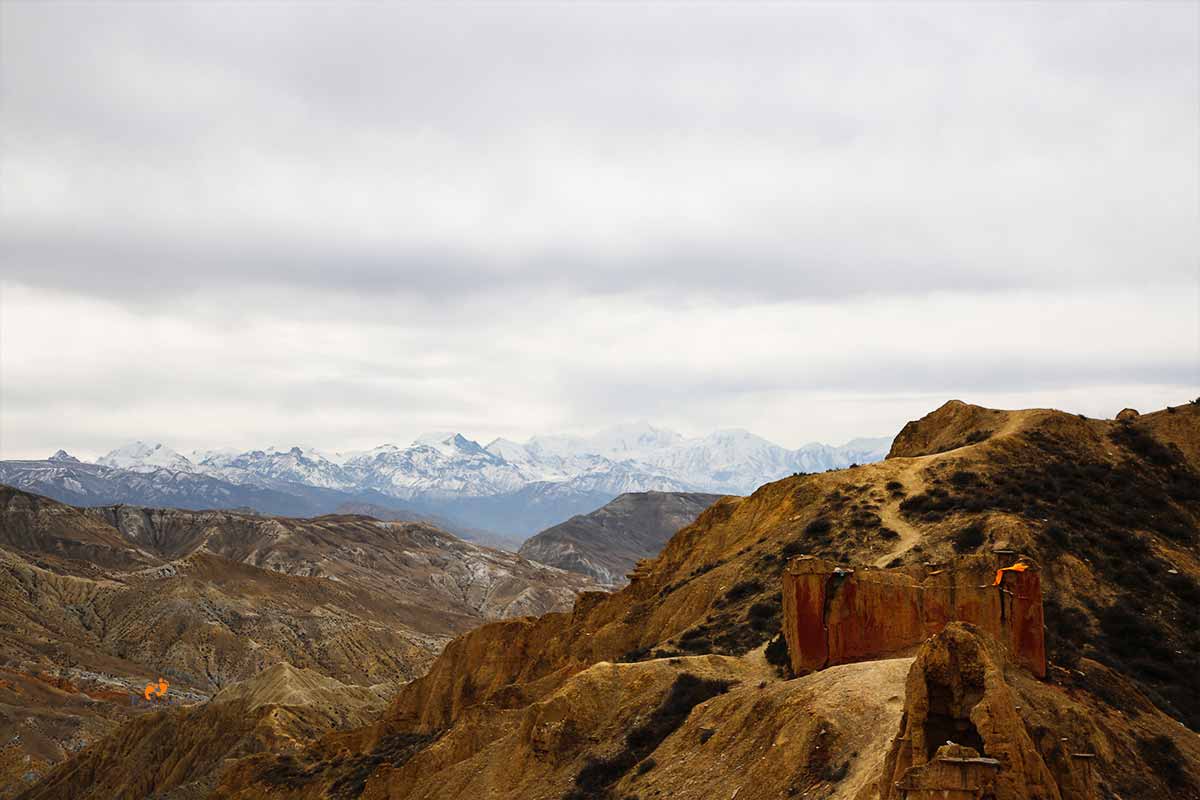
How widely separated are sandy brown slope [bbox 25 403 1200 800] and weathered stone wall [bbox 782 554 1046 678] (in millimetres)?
2488

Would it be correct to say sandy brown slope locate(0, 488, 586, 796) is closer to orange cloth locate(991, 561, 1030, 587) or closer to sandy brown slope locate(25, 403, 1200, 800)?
sandy brown slope locate(25, 403, 1200, 800)

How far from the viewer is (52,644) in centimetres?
13475

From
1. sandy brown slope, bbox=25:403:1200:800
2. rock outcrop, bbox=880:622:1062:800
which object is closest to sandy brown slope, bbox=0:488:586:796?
sandy brown slope, bbox=25:403:1200:800

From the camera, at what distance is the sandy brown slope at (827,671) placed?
2700 cm

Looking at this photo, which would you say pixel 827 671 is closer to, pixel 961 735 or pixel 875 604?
pixel 875 604

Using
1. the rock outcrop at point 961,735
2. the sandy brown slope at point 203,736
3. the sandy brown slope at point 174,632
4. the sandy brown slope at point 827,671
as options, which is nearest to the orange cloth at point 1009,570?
the sandy brown slope at point 827,671

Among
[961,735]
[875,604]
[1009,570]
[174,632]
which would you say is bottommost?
[174,632]

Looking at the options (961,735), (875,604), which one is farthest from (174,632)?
(961,735)

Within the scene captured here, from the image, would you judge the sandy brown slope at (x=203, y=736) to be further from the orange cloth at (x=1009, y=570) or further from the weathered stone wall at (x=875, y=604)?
the orange cloth at (x=1009, y=570)

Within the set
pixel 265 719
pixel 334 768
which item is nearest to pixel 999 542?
pixel 334 768

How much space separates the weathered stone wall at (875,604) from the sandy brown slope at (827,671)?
2.49 metres

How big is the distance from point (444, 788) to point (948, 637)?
85.5 feet

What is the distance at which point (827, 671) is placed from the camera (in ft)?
97.6

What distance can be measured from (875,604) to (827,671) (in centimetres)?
409
